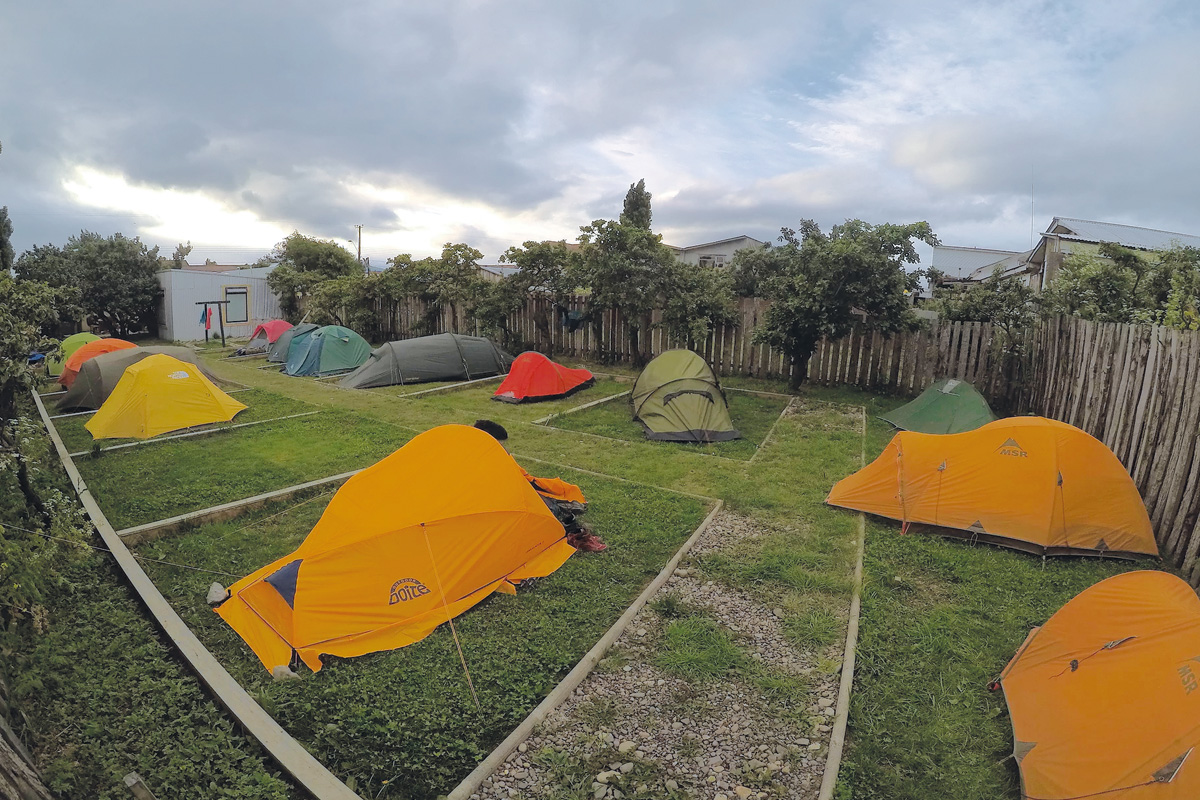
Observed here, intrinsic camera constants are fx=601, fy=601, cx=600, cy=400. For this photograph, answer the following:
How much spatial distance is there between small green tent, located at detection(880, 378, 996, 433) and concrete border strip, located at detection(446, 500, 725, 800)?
18.6 feet

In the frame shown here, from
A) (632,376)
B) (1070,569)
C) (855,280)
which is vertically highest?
(855,280)

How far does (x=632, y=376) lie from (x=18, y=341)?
10990 mm

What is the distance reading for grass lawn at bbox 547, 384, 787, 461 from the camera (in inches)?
350

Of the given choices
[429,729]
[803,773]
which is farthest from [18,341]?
[803,773]

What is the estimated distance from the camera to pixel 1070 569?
17.5ft

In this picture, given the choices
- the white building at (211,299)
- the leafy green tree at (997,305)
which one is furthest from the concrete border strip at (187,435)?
the white building at (211,299)

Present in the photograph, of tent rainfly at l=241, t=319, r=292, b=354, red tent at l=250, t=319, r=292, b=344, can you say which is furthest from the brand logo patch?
red tent at l=250, t=319, r=292, b=344

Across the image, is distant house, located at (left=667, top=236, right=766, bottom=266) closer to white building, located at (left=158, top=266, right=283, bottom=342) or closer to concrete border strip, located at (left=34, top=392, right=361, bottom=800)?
white building, located at (left=158, top=266, right=283, bottom=342)

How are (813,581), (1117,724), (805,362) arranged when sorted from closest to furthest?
(1117,724) → (813,581) → (805,362)

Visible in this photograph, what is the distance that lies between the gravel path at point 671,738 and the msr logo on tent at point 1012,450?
2943mm

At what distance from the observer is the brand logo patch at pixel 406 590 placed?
449 cm

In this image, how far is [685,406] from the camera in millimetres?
9391

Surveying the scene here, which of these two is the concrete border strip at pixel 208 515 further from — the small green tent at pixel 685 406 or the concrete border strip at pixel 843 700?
the small green tent at pixel 685 406

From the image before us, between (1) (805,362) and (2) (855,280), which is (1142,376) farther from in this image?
(1) (805,362)
